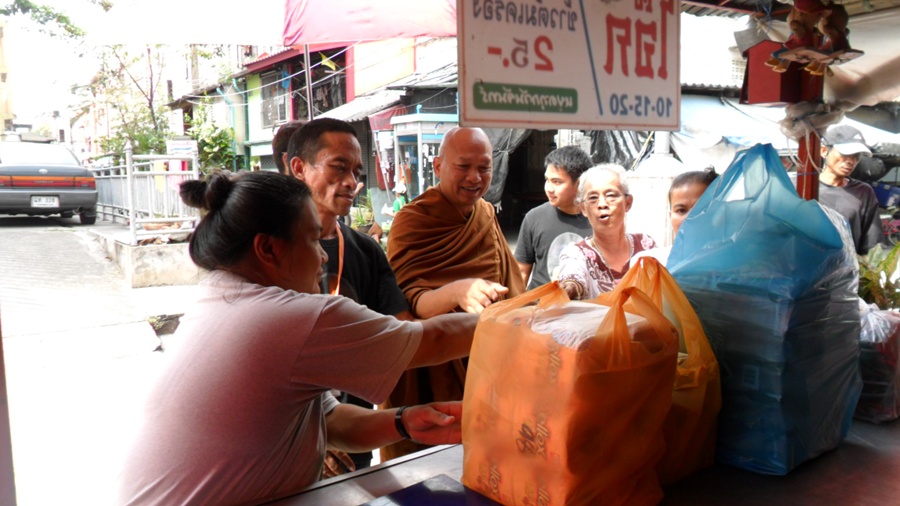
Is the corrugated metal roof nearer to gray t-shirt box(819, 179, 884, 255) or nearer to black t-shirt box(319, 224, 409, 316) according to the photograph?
gray t-shirt box(819, 179, 884, 255)

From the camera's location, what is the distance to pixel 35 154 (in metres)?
11.7

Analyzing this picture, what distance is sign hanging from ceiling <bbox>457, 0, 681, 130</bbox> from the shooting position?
1.51 m

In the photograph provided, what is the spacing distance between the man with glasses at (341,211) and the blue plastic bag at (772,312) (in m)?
1.25

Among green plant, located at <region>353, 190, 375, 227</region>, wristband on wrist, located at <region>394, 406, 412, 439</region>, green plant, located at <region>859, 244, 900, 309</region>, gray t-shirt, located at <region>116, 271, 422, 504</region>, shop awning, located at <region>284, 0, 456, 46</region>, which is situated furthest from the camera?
green plant, located at <region>353, 190, 375, 227</region>

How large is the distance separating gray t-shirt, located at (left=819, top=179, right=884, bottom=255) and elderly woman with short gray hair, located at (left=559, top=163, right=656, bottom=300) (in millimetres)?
1930

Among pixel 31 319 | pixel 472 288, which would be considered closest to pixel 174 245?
pixel 31 319

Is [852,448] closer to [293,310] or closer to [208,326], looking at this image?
[293,310]

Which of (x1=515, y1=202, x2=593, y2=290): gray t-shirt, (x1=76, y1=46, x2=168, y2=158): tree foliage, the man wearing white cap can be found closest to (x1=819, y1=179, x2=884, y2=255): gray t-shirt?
the man wearing white cap

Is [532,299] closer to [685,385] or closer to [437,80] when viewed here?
[685,385]

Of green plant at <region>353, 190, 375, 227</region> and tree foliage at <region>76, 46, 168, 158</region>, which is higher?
tree foliage at <region>76, 46, 168, 158</region>

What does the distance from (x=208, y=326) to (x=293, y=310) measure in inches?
6.9

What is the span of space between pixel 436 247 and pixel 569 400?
162cm

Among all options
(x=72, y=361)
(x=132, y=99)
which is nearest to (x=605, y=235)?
(x=72, y=361)

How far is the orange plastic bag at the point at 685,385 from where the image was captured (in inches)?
45.5
